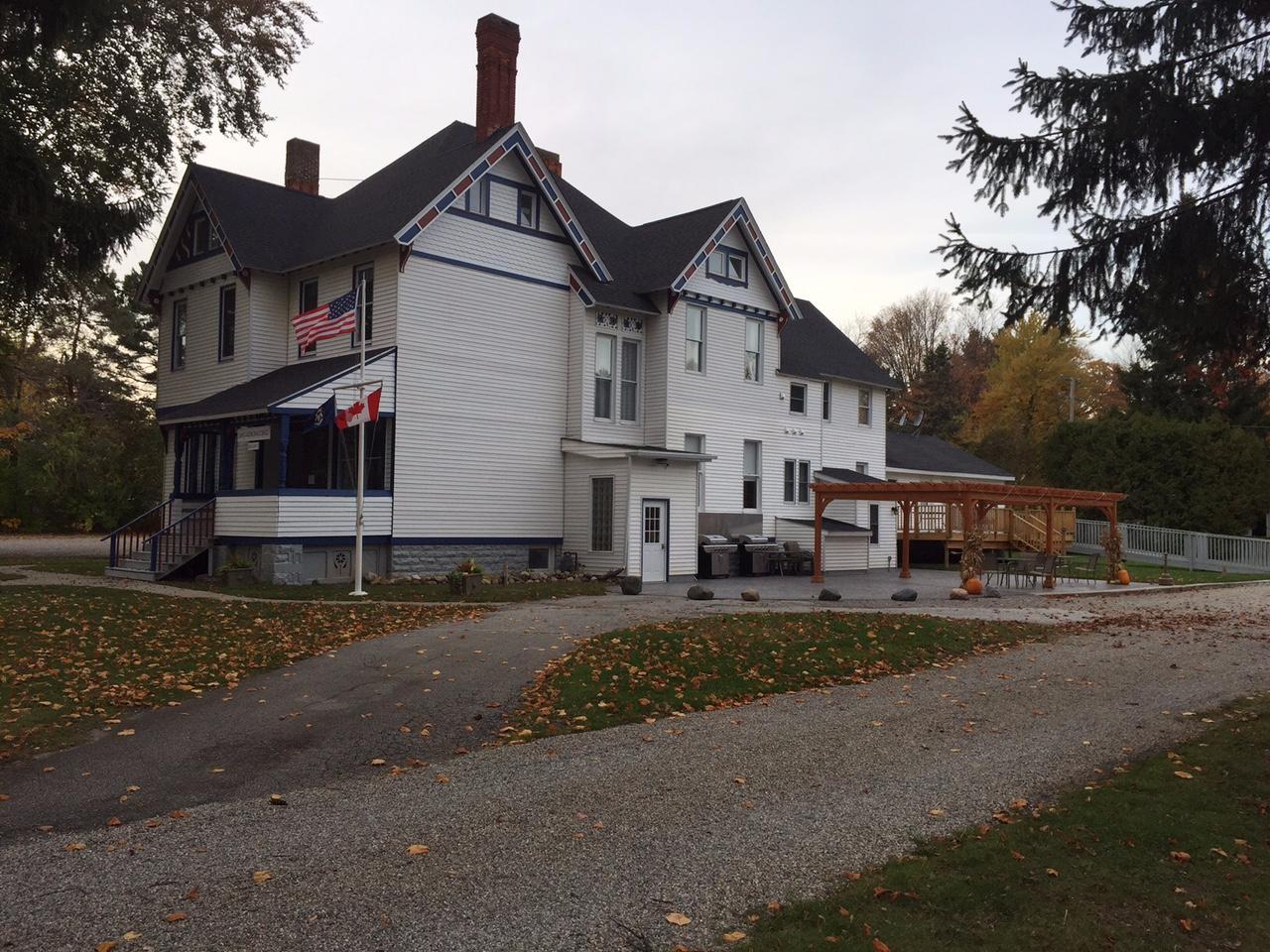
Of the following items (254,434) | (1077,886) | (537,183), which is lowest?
(1077,886)

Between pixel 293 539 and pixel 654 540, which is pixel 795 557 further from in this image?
pixel 293 539

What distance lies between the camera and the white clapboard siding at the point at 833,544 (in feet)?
105

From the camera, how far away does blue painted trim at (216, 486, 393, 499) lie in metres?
21.5

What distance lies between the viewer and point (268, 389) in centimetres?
2362

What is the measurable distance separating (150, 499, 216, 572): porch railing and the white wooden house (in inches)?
2.5

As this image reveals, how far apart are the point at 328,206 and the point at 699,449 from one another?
12276 millimetres

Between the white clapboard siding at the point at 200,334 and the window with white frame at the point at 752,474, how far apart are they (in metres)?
14.2

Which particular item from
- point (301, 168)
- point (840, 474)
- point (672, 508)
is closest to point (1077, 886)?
point (672, 508)

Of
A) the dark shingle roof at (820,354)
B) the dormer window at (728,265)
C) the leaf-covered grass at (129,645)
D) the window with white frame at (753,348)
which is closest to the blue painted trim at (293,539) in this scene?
the leaf-covered grass at (129,645)

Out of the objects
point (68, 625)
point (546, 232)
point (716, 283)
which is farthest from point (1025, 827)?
point (716, 283)

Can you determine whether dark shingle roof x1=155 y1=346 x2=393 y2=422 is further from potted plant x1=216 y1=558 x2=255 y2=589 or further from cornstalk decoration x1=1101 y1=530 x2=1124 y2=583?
cornstalk decoration x1=1101 y1=530 x2=1124 y2=583

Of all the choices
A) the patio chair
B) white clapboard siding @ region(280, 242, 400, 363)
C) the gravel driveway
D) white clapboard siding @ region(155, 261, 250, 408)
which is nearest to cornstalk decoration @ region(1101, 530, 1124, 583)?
the patio chair

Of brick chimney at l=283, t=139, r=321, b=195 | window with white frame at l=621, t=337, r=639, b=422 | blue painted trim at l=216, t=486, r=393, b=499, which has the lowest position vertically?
blue painted trim at l=216, t=486, r=393, b=499

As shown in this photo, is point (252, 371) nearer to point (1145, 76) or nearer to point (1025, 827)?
point (1145, 76)
